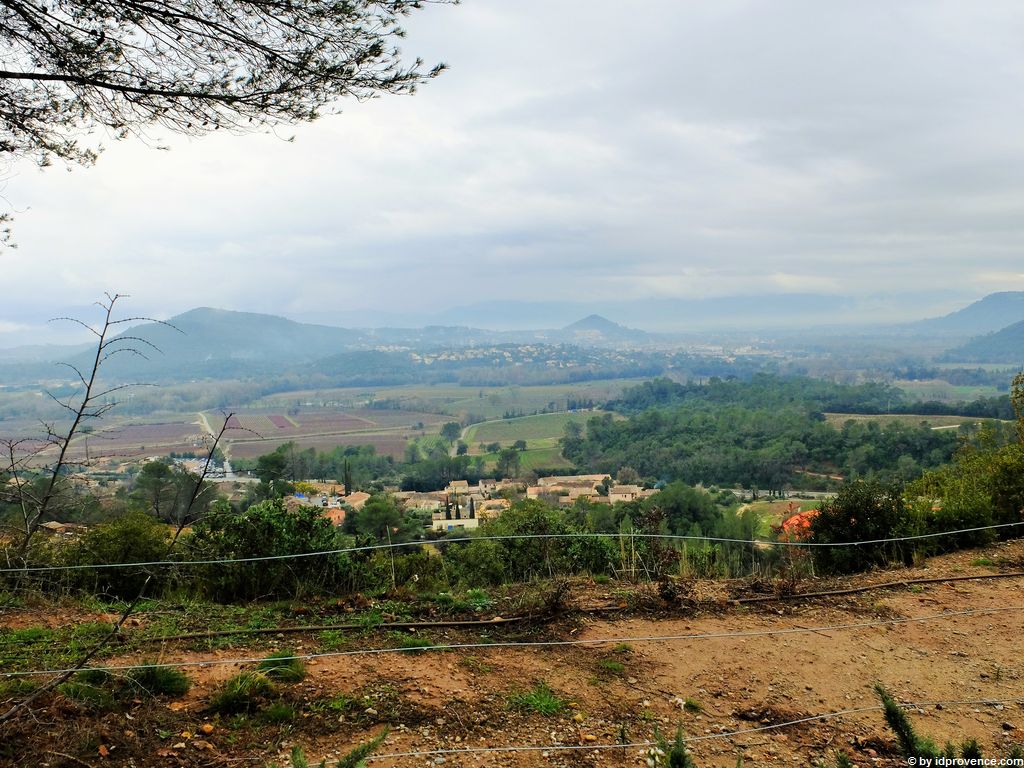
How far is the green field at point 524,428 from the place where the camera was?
2102 inches

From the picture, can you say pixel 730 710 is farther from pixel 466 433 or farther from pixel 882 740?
pixel 466 433

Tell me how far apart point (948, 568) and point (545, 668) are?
4.61m

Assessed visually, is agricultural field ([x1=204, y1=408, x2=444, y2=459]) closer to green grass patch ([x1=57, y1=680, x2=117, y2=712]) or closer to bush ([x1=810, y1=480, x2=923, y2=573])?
bush ([x1=810, y1=480, x2=923, y2=573])

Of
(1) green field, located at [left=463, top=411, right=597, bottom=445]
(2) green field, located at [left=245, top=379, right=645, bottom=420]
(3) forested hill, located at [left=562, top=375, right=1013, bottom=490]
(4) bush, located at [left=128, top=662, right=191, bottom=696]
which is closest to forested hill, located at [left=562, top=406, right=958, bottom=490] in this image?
(3) forested hill, located at [left=562, top=375, right=1013, bottom=490]

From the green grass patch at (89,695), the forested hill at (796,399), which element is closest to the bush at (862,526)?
the green grass patch at (89,695)

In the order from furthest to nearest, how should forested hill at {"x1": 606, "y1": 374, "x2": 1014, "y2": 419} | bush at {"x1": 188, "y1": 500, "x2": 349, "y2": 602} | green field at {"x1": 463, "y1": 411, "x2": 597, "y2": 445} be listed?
green field at {"x1": 463, "y1": 411, "x2": 597, "y2": 445}
forested hill at {"x1": 606, "y1": 374, "x2": 1014, "y2": 419}
bush at {"x1": 188, "y1": 500, "x2": 349, "y2": 602}

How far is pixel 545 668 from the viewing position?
4.02m

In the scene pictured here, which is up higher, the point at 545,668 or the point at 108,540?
the point at 108,540

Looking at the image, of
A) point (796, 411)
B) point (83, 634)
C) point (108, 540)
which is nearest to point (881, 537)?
point (83, 634)

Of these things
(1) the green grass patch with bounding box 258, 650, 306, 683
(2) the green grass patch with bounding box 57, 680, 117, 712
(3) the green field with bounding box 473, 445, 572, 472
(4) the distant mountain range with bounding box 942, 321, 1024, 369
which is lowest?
(3) the green field with bounding box 473, 445, 572, 472

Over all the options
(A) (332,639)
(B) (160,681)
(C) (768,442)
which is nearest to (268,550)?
(A) (332,639)

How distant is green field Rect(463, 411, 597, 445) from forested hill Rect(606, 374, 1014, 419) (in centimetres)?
696

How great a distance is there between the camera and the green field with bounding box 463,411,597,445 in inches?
2102

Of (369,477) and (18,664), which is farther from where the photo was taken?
(369,477)
